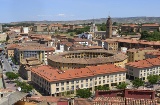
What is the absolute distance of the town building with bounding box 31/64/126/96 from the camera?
104 ft

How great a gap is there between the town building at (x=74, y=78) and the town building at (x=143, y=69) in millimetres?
2815

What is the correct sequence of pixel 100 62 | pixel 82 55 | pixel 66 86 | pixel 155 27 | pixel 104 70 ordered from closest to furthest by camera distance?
pixel 66 86, pixel 104 70, pixel 100 62, pixel 82 55, pixel 155 27

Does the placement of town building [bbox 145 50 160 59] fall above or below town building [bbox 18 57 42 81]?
above

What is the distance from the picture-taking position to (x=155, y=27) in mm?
106438

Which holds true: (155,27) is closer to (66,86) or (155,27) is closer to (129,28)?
(129,28)

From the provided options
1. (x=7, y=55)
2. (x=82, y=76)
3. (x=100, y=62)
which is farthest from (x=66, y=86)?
(x=7, y=55)

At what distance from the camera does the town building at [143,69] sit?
38.8m

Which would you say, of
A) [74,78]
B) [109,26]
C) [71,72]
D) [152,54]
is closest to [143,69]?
[152,54]

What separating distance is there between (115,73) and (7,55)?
33.1m

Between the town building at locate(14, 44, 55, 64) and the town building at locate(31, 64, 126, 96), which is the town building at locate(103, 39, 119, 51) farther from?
the town building at locate(31, 64, 126, 96)

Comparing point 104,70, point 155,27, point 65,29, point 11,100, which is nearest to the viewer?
point 11,100

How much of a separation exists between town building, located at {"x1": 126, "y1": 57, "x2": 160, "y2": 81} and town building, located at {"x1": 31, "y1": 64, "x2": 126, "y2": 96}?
2815mm

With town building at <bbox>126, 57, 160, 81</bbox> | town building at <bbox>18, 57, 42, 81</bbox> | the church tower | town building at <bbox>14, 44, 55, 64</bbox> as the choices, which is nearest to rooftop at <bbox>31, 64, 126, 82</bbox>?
town building at <bbox>18, 57, 42, 81</bbox>

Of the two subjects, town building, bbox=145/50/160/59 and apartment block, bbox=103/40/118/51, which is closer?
town building, bbox=145/50/160/59
